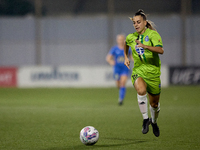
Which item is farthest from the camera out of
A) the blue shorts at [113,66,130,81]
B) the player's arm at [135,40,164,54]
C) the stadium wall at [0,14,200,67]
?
the stadium wall at [0,14,200,67]

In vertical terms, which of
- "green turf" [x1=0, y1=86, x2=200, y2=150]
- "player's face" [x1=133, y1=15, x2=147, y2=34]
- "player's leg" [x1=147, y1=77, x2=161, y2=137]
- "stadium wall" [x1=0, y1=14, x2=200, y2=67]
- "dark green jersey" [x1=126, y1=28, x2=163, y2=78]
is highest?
"stadium wall" [x1=0, y1=14, x2=200, y2=67]

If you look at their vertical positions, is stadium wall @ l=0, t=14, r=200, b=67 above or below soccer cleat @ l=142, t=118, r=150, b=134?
above

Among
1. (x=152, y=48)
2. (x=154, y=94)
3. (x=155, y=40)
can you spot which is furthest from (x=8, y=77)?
(x=152, y=48)

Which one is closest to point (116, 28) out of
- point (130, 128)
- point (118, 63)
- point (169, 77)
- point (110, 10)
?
point (110, 10)

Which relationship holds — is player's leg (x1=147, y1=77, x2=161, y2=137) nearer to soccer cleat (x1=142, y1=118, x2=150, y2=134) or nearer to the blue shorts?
soccer cleat (x1=142, y1=118, x2=150, y2=134)

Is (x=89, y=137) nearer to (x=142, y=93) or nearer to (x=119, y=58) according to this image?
(x=142, y=93)

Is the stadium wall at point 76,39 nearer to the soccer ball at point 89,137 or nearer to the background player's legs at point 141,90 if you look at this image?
the background player's legs at point 141,90

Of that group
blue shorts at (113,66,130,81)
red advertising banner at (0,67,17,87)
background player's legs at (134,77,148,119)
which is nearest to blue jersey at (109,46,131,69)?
blue shorts at (113,66,130,81)

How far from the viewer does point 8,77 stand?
21781 millimetres

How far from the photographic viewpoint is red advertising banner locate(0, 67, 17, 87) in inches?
850

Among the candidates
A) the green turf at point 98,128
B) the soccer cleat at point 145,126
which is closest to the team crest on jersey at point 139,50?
the soccer cleat at point 145,126

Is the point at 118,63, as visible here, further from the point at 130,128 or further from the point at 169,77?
the point at 169,77

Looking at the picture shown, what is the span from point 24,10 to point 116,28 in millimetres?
7475

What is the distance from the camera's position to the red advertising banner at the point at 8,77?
2158cm
